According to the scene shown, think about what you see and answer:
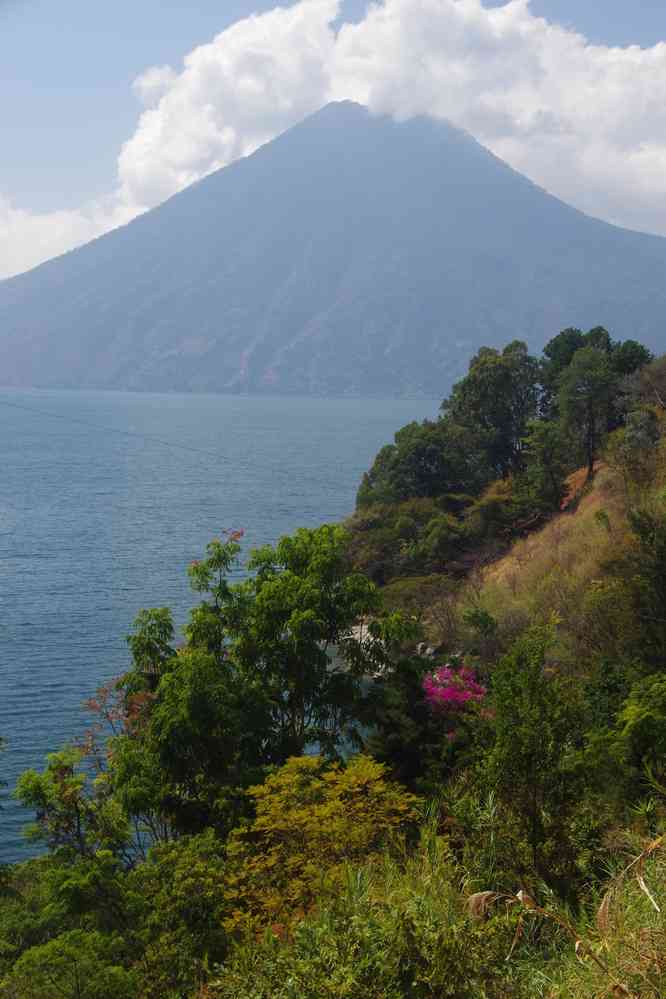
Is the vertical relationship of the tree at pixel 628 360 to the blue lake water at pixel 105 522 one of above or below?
above

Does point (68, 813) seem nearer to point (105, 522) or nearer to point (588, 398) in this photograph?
point (588, 398)

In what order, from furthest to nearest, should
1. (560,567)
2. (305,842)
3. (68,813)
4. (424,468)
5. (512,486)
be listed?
(424,468), (512,486), (560,567), (68,813), (305,842)

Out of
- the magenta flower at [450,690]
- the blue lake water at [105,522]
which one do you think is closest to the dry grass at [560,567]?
the magenta flower at [450,690]

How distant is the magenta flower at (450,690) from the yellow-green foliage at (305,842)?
7520 mm

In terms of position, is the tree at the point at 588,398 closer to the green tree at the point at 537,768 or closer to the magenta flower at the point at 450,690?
the magenta flower at the point at 450,690

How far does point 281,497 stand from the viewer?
7856 cm

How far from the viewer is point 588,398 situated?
44.2 metres

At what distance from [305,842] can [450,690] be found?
30.7ft

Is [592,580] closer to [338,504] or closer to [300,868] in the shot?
[300,868]

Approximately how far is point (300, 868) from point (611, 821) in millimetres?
3868

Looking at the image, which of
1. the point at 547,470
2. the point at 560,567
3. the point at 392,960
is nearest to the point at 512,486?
the point at 547,470

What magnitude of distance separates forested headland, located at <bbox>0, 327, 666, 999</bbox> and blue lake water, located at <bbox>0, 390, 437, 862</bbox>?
6746mm

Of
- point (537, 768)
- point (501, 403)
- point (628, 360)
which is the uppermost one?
point (628, 360)

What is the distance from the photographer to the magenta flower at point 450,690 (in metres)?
18.9
